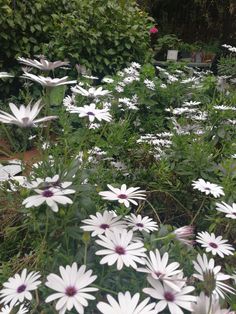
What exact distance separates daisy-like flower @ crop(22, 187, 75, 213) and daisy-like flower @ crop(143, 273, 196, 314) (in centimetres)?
26

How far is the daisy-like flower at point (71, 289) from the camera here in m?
0.89

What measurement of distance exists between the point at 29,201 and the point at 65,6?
3.96 meters

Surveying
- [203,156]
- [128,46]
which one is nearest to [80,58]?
[128,46]

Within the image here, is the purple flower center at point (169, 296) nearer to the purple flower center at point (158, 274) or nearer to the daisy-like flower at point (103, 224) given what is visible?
the purple flower center at point (158, 274)

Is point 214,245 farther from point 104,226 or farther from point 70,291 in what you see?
point 70,291

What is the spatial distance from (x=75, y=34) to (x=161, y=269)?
136 inches

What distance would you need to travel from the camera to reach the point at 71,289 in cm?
92

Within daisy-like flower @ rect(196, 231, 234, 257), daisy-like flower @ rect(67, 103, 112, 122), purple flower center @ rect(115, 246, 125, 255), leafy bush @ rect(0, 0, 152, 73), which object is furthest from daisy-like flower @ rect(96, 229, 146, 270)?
leafy bush @ rect(0, 0, 152, 73)

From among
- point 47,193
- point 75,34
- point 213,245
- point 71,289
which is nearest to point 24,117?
point 47,193

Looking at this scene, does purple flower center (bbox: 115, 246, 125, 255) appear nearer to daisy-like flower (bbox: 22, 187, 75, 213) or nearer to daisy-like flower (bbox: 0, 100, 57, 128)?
daisy-like flower (bbox: 22, 187, 75, 213)

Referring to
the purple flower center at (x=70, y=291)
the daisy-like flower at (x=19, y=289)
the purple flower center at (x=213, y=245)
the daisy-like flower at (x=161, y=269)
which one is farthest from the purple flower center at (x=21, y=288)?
the purple flower center at (x=213, y=245)

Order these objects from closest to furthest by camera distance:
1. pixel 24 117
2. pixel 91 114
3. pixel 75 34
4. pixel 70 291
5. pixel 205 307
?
1. pixel 205 307
2. pixel 70 291
3. pixel 24 117
4. pixel 91 114
5. pixel 75 34

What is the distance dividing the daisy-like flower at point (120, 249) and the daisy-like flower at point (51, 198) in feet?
0.37

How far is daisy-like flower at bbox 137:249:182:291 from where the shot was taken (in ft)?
3.04
